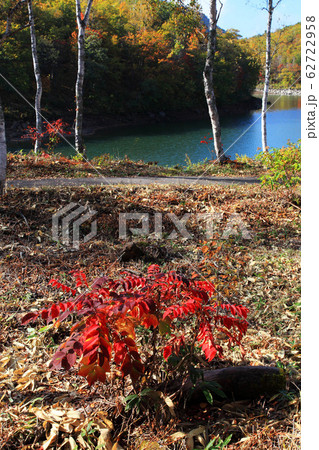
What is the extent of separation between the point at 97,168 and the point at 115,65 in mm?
24894

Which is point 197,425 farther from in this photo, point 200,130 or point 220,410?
point 200,130

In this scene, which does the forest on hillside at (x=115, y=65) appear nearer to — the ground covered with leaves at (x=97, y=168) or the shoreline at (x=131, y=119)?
the shoreline at (x=131, y=119)

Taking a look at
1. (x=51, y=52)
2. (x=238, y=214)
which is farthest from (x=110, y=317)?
(x=51, y=52)

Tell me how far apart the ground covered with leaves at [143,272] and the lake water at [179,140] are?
859cm

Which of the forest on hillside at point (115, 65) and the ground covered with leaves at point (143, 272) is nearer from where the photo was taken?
the ground covered with leaves at point (143, 272)

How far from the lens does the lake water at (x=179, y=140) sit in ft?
57.5

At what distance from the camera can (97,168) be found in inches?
416

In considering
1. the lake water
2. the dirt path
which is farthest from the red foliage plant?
the lake water

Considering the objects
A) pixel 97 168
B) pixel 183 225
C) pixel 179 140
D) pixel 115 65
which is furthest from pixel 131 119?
pixel 183 225

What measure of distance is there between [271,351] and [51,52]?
29074 millimetres

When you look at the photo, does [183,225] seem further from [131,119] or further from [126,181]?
[131,119]

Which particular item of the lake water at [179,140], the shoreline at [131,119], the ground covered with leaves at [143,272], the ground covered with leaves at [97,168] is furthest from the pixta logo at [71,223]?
the shoreline at [131,119]

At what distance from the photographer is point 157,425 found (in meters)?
2.06
